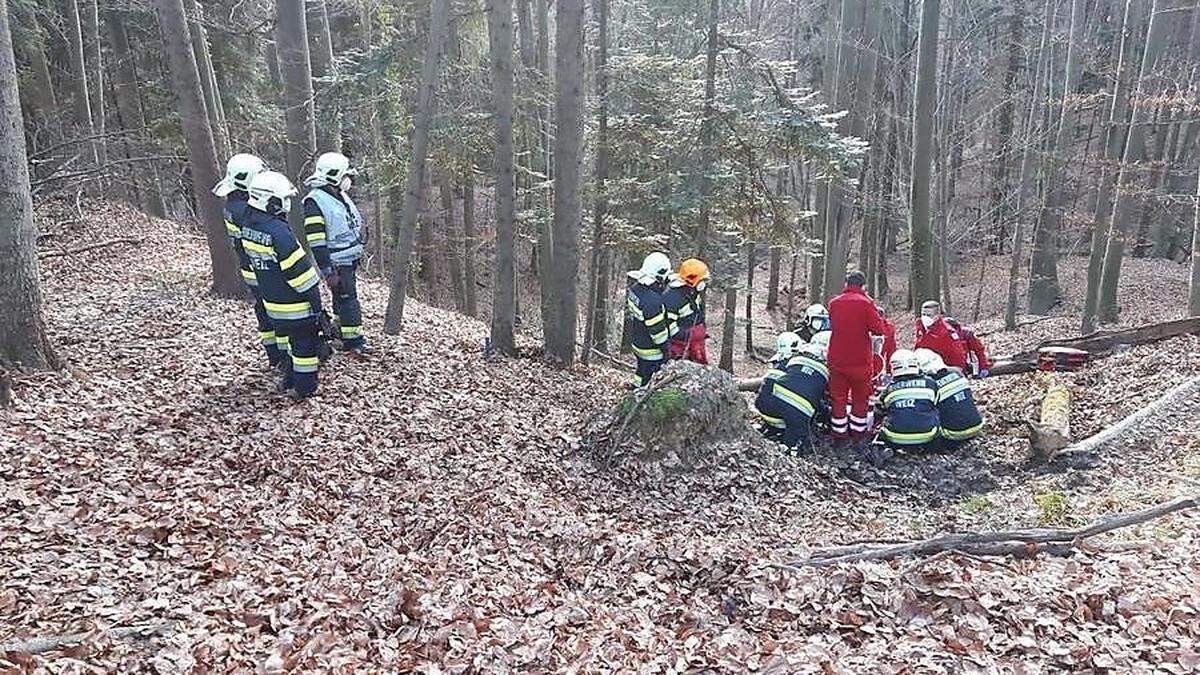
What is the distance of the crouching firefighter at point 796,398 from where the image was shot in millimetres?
9359

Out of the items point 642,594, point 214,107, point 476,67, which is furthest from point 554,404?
point 214,107

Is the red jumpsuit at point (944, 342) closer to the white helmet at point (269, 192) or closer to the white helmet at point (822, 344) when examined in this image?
the white helmet at point (822, 344)

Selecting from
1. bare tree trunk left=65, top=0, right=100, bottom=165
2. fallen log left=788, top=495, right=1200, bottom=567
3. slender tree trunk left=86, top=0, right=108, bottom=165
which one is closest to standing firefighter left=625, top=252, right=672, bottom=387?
fallen log left=788, top=495, right=1200, bottom=567

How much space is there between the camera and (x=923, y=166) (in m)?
15.3

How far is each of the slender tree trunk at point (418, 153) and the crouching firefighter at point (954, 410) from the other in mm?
6363

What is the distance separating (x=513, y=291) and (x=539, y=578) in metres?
6.64

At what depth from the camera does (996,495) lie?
764 centimetres

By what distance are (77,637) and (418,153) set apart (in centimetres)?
827

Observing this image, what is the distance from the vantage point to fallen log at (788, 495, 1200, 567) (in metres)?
Answer: 5.41

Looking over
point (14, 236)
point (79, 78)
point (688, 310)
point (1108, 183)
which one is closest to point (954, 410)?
point (688, 310)

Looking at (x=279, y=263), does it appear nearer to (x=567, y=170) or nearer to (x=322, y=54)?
(x=567, y=170)

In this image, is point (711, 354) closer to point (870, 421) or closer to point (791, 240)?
point (791, 240)

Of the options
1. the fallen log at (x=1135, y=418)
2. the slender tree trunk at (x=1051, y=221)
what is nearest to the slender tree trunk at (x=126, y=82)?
the fallen log at (x=1135, y=418)

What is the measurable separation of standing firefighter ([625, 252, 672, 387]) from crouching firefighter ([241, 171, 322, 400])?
4.35 m
